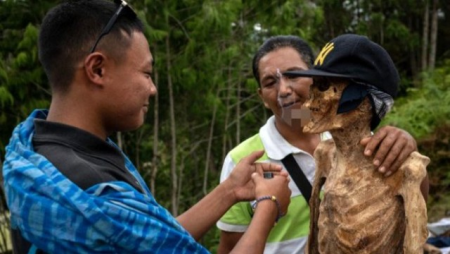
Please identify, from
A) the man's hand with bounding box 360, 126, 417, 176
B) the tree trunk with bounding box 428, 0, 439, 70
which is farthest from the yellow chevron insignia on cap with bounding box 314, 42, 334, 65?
the tree trunk with bounding box 428, 0, 439, 70

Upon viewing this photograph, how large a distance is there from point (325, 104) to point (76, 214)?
1064 millimetres

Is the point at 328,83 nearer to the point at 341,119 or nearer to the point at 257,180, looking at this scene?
the point at 341,119

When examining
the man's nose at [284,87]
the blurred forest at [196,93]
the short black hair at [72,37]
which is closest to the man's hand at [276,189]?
the man's nose at [284,87]

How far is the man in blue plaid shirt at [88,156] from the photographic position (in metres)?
1.67

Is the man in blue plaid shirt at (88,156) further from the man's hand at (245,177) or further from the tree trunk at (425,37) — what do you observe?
the tree trunk at (425,37)

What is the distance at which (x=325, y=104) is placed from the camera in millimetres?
2303

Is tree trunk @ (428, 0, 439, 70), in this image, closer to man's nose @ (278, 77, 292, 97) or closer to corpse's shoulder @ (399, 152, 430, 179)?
man's nose @ (278, 77, 292, 97)

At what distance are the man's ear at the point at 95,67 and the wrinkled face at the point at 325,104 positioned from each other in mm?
840

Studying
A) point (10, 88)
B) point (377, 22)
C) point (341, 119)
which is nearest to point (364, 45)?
point (341, 119)

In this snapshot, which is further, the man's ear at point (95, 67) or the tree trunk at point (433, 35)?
the tree trunk at point (433, 35)

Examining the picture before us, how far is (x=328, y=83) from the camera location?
7.59 ft

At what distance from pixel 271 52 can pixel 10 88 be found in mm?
3879

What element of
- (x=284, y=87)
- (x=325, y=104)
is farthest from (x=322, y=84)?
(x=284, y=87)

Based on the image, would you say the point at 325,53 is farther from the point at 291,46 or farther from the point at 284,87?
the point at 291,46
